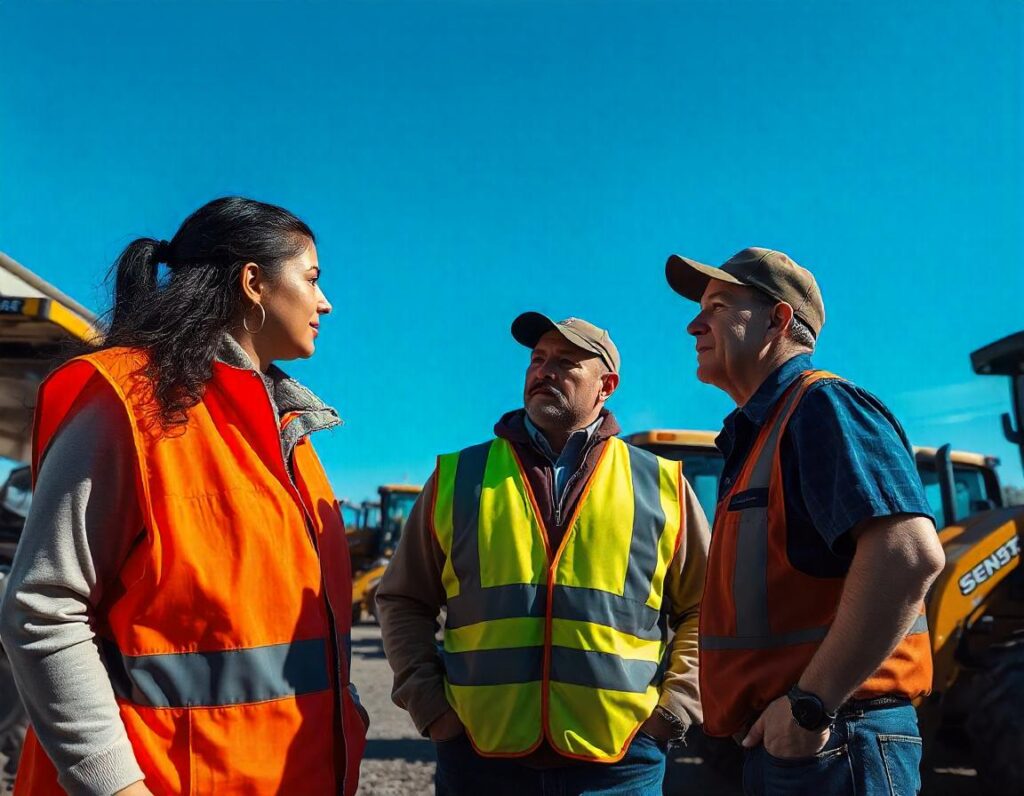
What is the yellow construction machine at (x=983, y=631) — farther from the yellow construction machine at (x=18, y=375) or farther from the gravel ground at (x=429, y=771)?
the yellow construction machine at (x=18, y=375)

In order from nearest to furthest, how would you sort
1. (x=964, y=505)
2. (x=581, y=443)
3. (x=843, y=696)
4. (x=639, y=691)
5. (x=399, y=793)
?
(x=843, y=696), (x=639, y=691), (x=581, y=443), (x=399, y=793), (x=964, y=505)

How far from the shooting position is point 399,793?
516 centimetres

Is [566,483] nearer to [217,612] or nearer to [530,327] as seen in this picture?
[530,327]

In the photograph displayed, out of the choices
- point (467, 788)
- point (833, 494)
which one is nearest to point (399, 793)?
point (467, 788)

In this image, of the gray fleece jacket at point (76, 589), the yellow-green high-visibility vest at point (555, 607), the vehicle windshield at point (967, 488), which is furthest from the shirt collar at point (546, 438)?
the vehicle windshield at point (967, 488)

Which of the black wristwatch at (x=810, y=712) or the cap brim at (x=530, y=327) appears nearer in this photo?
the black wristwatch at (x=810, y=712)

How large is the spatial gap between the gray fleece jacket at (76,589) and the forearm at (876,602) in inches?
49.5

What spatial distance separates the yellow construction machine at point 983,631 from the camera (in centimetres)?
451

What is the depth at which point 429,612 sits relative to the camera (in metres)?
2.83

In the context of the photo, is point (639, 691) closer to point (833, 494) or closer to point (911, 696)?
point (911, 696)

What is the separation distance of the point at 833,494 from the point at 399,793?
428 cm

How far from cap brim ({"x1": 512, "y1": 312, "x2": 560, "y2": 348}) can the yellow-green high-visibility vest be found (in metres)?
0.54

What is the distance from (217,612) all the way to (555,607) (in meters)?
1.19

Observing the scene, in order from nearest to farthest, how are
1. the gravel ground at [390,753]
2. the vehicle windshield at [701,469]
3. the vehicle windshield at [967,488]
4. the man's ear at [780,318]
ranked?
the man's ear at [780,318], the gravel ground at [390,753], the vehicle windshield at [701,469], the vehicle windshield at [967,488]
